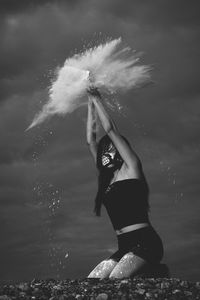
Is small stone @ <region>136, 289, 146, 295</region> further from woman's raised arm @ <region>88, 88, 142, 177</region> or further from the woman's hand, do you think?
the woman's hand

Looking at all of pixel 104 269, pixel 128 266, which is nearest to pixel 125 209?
pixel 128 266

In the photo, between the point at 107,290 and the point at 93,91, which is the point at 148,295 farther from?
the point at 93,91

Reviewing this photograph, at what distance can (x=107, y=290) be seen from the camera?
34.2 feet

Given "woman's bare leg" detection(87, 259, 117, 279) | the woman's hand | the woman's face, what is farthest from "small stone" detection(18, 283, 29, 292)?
the woman's hand

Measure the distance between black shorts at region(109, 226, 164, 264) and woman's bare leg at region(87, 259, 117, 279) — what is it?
510mm

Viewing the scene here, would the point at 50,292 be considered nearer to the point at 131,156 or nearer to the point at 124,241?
the point at 124,241

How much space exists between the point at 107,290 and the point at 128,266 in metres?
1.40

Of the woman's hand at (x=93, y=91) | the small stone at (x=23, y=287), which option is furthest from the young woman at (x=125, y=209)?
the small stone at (x=23, y=287)

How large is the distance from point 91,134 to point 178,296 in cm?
601

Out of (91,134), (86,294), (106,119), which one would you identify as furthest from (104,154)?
(86,294)

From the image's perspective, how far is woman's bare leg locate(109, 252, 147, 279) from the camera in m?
11.7

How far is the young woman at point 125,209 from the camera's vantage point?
11.9 meters

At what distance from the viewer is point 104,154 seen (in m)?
13.2

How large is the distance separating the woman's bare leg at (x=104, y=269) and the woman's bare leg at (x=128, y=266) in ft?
1.96
